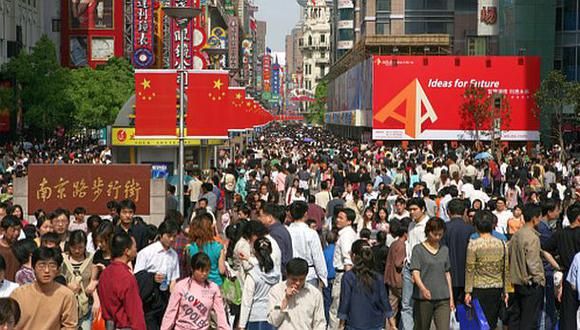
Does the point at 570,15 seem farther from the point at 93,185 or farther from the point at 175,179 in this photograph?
the point at 93,185

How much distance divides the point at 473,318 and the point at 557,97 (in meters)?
40.7

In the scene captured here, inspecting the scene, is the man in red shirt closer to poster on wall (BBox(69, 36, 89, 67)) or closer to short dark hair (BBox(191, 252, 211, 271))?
short dark hair (BBox(191, 252, 211, 271))

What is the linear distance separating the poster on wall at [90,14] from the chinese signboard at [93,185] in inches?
2722

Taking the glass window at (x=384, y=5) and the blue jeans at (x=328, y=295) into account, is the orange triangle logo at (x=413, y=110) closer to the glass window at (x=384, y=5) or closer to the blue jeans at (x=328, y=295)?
the glass window at (x=384, y=5)

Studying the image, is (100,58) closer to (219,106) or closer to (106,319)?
(219,106)

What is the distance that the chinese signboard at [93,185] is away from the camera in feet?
55.8

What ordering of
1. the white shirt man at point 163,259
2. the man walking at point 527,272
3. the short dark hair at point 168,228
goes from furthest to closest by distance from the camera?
1. the man walking at point 527,272
2. the short dark hair at point 168,228
3. the white shirt man at point 163,259

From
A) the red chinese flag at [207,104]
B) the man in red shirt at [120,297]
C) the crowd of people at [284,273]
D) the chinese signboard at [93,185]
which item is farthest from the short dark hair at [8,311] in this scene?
the red chinese flag at [207,104]

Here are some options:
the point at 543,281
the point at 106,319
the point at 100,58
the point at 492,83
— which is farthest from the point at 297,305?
the point at 100,58

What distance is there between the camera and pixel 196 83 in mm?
19969

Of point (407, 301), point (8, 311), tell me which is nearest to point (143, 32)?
point (407, 301)

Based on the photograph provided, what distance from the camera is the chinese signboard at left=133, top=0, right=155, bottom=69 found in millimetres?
68938

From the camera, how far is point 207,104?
1983 cm

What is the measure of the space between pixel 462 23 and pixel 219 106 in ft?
187
